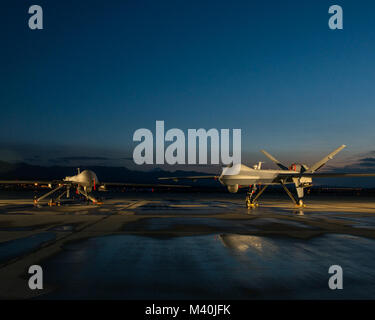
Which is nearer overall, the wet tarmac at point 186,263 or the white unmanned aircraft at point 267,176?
the wet tarmac at point 186,263

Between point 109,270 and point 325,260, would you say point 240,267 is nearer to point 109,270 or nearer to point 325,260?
point 325,260

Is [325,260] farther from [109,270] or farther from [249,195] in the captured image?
[249,195]

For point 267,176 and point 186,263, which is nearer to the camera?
point 186,263

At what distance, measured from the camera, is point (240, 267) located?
8430 mm

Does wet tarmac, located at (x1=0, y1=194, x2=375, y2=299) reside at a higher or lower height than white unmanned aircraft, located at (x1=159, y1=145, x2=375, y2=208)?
lower

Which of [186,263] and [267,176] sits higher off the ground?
[267,176]

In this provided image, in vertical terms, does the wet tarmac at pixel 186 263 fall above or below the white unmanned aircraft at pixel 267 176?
below

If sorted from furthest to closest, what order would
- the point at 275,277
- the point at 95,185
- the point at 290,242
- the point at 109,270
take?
the point at 95,185 < the point at 290,242 < the point at 109,270 < the point at 275,277

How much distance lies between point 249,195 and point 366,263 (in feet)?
76.9

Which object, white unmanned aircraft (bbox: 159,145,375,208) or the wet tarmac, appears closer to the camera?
the wet tarmac

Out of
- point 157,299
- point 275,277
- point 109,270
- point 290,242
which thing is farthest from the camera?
point 290,242

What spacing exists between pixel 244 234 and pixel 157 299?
878cm
